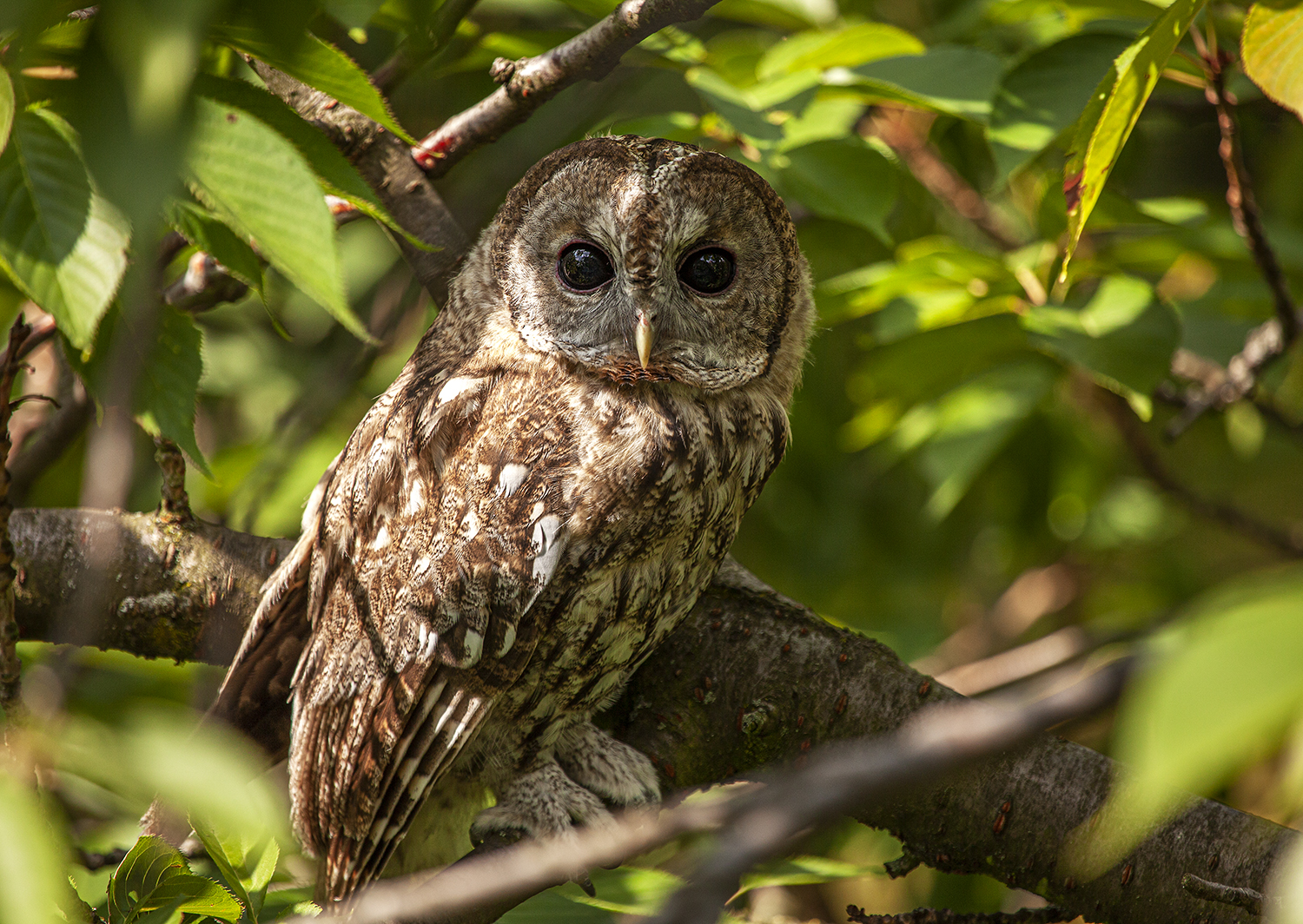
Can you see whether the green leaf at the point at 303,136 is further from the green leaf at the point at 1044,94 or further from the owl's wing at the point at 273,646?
the green leaf at the point at 1044,94

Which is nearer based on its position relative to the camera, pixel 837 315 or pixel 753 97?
pixel 753 97

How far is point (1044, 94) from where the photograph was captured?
5.73ft

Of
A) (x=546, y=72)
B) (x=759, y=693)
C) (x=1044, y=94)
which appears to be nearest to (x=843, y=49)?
(x=1044, y=94)

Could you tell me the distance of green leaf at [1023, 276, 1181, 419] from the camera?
6.00 feet

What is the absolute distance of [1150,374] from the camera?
1.84 meters

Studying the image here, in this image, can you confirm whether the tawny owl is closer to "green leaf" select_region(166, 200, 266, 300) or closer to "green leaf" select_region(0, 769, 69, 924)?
"green leaf" select_region(166, 200, 266, 300)

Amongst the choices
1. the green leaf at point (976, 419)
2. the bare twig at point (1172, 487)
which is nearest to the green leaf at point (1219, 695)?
the green leaf at point (976, 419)

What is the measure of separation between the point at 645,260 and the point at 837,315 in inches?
18.2

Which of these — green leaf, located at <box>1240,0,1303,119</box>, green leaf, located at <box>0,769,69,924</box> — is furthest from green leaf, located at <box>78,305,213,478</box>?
green leaf, located at <box>1240,0,1303,119</box>

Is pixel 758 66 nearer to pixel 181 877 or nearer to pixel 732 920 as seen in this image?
pixel 732 920

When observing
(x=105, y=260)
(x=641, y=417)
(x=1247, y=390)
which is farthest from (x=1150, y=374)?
(x=105, y=260)

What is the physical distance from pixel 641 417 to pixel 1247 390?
154 centimetres

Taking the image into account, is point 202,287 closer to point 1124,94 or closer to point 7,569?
point 7,569

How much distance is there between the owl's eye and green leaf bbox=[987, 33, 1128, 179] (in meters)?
0.51
